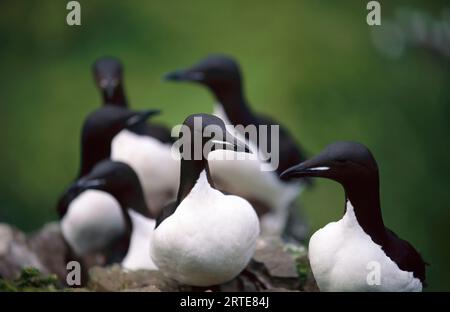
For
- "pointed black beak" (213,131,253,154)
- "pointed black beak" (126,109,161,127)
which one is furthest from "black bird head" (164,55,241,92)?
"pointed black beak" (213,131,253,154)

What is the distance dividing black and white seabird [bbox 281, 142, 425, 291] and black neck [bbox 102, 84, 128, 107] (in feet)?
9.11

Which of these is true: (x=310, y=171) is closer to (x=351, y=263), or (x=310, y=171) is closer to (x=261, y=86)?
(x=351, y=263)

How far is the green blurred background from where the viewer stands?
8.89m

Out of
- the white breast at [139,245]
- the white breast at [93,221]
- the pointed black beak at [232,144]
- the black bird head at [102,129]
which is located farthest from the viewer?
the black bird head at [102,129]

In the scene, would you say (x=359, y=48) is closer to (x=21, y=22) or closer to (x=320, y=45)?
(x=320, y=45)

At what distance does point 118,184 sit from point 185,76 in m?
1.39

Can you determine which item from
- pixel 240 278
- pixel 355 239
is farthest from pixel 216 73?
pixel 355 239

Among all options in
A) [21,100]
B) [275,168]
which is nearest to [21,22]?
[21,100]

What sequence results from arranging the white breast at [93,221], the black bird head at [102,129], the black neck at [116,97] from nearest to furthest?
the white breast at [93,221]
the black bird head at [102,129]
the black neck at [116,97]

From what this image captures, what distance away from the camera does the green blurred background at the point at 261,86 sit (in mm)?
8891

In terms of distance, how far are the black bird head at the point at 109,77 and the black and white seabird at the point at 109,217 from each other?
104 centimetres

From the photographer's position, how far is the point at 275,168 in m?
6.88

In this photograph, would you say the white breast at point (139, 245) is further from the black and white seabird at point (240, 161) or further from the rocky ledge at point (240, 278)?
the black and white seabird at point (240, 161)

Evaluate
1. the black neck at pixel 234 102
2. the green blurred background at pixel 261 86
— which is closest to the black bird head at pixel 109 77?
the black neck at pixel 234 102
